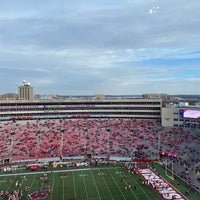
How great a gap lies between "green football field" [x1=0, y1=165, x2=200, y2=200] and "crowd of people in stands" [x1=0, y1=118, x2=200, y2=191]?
844cm

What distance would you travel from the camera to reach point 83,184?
127 feet

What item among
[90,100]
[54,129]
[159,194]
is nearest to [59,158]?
[54,129]

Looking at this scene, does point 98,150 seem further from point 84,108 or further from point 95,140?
point 84,108

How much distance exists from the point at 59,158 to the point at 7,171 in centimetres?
960

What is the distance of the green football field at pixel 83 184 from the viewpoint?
34.4m

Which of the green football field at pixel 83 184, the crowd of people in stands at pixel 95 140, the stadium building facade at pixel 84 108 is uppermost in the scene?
the stadium building facade at pixel 84 108

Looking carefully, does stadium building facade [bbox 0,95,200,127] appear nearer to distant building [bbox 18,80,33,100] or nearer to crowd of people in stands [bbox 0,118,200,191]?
crowd of people in stands [bbox 0,118,200,191]

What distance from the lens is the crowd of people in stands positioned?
53562 mm

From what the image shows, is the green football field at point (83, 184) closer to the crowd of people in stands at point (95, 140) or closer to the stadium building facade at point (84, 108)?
the crowd of people in stands at point (95, 140)

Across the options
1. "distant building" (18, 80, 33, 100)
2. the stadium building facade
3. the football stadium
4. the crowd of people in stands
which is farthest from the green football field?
"distant building" (18, 80, 33, 100)

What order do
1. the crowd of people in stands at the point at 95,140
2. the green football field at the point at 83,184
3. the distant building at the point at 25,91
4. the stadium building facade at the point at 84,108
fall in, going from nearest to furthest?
the green football field at the point at 83,184
the crowd of people in stands at the point at 95,140
the stadium building facade at the point at 84,108
the distant building at the point at 25,91

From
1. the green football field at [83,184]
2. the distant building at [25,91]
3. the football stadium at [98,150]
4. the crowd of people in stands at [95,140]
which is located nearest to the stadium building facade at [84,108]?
the football stadium at [98,150]

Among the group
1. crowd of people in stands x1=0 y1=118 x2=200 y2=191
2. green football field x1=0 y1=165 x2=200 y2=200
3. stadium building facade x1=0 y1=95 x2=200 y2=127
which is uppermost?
stadium building facade x1=0 y1=95 x2=200 y2=127

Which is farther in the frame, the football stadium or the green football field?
the football stadium
